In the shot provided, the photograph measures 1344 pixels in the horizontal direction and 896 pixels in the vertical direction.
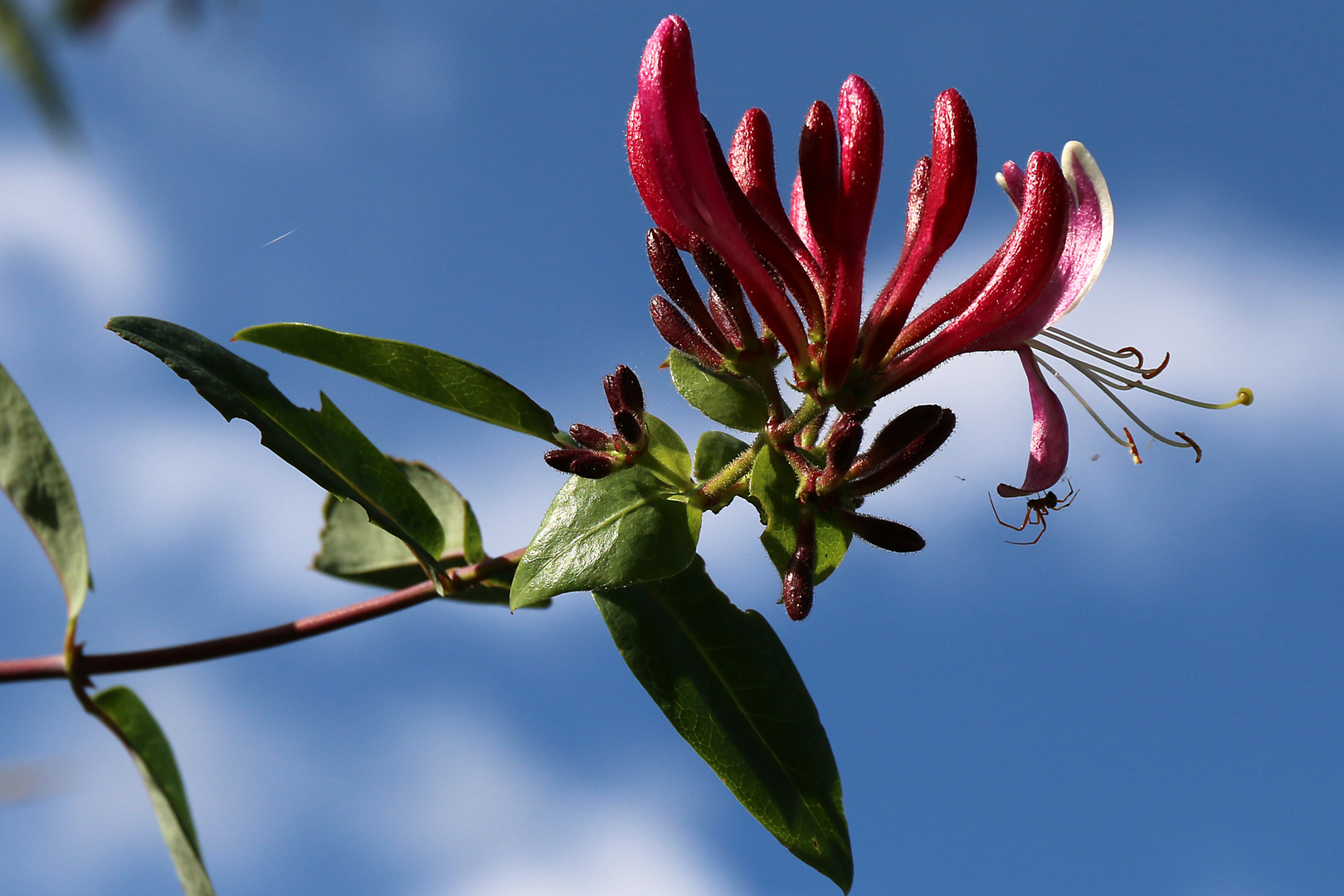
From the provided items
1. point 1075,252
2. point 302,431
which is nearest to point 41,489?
point 302,431

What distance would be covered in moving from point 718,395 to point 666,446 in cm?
11

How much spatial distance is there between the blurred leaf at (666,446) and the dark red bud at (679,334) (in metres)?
0.11

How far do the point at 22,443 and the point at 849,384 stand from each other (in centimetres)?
123

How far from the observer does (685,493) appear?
1.43 metres

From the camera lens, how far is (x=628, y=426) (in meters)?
1.36

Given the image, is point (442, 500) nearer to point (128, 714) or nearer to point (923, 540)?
point (128, 714)

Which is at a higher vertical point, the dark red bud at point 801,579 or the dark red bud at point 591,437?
the dark red bud at point 591,437

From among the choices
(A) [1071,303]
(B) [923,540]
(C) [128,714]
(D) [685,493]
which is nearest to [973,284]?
(A) [1071,303]

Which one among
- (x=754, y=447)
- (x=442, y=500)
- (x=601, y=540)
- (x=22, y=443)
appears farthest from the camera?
(x=442, y=500)

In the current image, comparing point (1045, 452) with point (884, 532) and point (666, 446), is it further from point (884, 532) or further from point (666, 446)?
point (666, 446)

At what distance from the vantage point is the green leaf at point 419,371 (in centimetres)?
146

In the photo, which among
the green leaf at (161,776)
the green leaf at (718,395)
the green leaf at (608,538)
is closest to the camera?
the green leaf at (608,538)

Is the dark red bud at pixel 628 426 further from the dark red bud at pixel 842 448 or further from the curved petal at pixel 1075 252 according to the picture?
the curved petal at pixel 1075 252

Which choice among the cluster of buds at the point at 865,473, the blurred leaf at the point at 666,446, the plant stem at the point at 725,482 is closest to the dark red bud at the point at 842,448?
the cluster of buds at the point at 865,473
